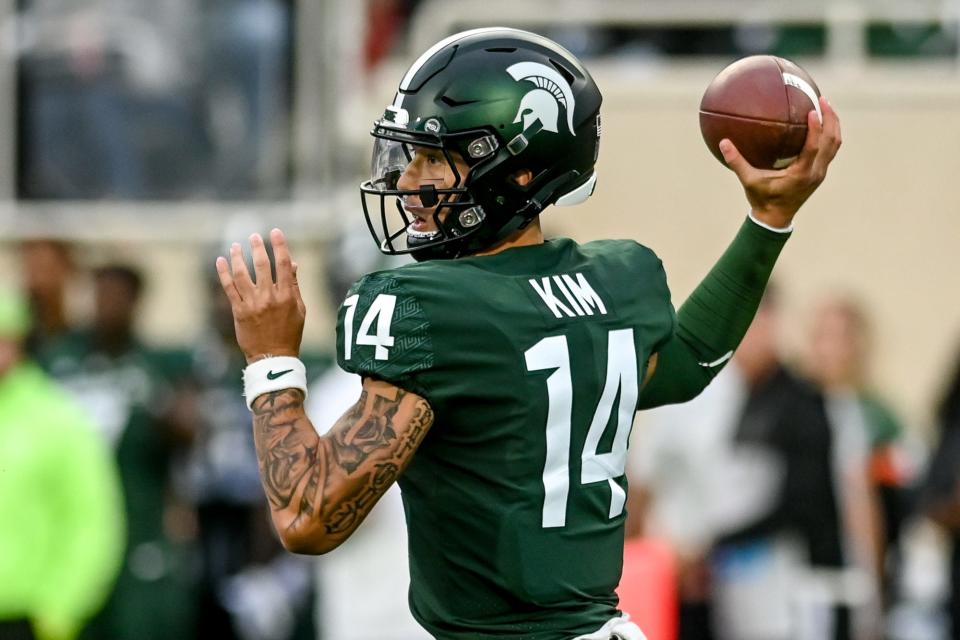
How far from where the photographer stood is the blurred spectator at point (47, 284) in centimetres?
869

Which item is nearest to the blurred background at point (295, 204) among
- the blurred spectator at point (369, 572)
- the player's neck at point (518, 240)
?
the blurred spectator at point (369, 572)

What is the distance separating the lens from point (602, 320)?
142 inches

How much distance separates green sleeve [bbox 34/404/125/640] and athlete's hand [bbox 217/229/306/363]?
403 cm

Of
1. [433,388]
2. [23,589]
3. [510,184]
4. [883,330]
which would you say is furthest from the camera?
[883,330]

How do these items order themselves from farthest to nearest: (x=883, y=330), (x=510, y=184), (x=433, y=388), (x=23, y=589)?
1. (x=883, y=330)
2. (x=23, y=589)
3. (x=510, y=184)
4. (x=433, y=388)

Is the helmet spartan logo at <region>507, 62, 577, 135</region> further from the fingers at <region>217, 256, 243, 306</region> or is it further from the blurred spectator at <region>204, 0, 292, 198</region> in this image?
the blurred spectator at <region>204, 0, 292, 198</region>

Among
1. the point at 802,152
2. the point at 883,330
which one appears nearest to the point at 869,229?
the point at 883,330

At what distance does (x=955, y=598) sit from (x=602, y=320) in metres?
4.09

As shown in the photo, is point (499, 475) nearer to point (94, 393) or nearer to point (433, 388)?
point (433, 388)

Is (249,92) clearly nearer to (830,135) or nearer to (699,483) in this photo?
(699,483)

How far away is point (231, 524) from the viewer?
844 cm

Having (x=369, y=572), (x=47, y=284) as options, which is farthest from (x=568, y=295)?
(x=47, y=284)

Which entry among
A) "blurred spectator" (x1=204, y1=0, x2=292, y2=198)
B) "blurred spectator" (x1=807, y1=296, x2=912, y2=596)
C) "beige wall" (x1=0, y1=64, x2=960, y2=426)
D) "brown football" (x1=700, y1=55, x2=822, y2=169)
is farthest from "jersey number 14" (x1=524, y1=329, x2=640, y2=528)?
"blurred spectator" (x1=204, y1=0, x2=292, y2=198)

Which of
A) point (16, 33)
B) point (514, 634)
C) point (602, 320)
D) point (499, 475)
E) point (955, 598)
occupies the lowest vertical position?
point (955, 598)
